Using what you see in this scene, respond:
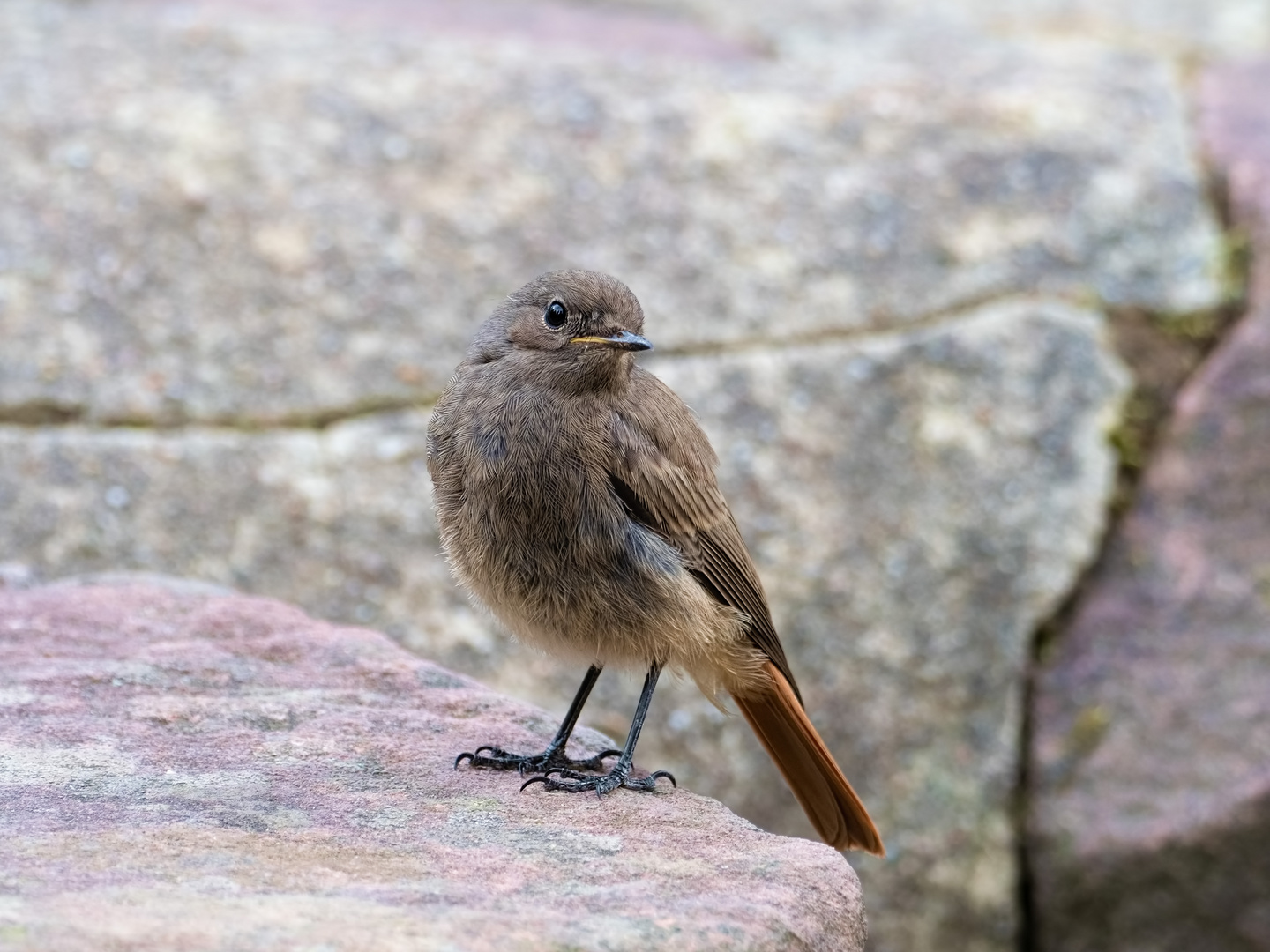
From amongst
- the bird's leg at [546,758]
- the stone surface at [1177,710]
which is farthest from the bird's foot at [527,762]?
the stone surface at [1177,710]

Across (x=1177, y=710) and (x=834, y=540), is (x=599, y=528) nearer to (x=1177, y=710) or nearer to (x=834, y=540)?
(x=834, y=540)

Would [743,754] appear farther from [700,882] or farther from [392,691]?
[700,882]

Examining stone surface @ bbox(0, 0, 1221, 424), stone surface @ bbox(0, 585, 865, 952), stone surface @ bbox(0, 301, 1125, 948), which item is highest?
stone surface @ bbox(0, 0, 1221, 424)

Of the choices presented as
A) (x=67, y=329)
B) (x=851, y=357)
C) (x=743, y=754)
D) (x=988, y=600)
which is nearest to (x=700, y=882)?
(x=743, y=754)

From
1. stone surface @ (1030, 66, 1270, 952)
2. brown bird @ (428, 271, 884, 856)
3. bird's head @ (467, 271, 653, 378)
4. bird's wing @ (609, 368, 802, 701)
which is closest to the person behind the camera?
brown bird @ (428, 271, 884, 856)

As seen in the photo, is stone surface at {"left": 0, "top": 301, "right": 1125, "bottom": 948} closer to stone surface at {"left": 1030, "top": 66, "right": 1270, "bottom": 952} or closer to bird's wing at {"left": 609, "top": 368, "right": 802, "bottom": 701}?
stone surface at {"left": 1030, "top": 66, "right": 1270, "bottom": 952}

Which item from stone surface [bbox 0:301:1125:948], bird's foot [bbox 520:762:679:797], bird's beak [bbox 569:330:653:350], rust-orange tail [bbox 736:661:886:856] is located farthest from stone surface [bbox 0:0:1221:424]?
bird's foot [bbox 520:762:679:797]
